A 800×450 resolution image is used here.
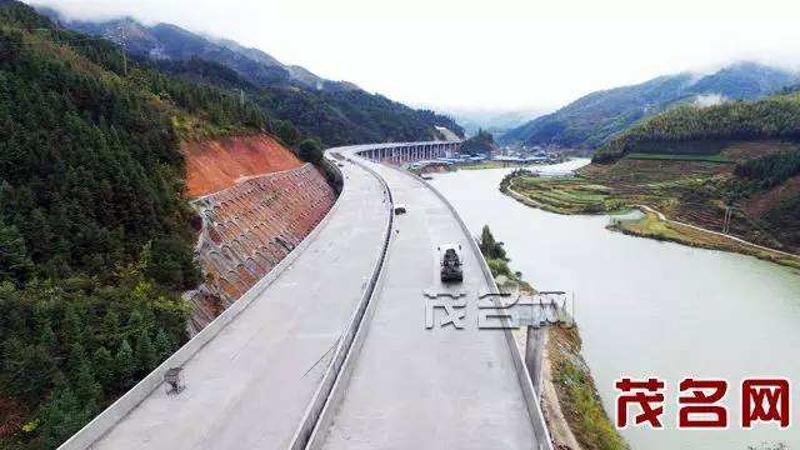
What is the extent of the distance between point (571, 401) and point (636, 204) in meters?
59.4

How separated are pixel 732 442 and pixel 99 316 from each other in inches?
860

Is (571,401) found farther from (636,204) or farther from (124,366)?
(636,204)

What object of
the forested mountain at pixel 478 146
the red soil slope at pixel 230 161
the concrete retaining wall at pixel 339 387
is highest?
the forested mountain at pixel 478 146

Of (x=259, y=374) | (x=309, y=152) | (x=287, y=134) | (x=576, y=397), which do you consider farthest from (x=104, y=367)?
(x=287, y=134)

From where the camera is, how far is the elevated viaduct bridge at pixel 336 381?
12.8 metres

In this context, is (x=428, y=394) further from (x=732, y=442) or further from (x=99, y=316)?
(x=732, y=442)

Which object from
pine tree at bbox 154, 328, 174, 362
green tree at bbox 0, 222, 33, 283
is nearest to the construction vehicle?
pine tree at bbox 154, 328, 174, 362

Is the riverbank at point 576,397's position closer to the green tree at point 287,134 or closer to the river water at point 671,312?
the river water at point 671,312

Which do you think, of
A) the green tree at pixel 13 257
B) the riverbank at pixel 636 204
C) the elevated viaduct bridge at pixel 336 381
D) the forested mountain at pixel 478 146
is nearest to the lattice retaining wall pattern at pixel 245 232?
the elevated viaduct bridge at pixel 336 381

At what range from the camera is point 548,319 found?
16.9 meters

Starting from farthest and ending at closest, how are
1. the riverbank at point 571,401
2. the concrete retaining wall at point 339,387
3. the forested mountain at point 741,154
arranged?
the forested mountain at point 741,154
the riverbank at point 571,401
the concrete retaining wall at point 339,387

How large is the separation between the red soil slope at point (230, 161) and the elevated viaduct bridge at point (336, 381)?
44.2 feet

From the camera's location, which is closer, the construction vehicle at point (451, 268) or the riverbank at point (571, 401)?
the riverbank at point (571, 401)

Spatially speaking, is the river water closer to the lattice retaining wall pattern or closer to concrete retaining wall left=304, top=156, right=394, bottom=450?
concrete retaining wall left=304, top=156, right=394, bottom=450
